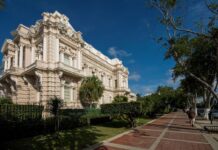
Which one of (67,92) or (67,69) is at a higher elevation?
(67,69)

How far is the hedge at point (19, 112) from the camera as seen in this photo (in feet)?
41.3

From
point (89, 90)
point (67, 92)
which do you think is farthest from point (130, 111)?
point (67, 92)

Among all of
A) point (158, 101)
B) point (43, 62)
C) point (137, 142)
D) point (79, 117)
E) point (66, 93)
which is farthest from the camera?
point (158, 101)

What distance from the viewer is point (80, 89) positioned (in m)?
29.8

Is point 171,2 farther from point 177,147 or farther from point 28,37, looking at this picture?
point 28,37

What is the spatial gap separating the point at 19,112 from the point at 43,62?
11915 mm

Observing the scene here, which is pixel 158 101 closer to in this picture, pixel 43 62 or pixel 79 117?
pixel 43 62

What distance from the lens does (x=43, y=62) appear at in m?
24.7

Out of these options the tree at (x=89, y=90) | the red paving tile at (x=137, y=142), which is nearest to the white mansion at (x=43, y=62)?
the tree at (x=89, y=90)

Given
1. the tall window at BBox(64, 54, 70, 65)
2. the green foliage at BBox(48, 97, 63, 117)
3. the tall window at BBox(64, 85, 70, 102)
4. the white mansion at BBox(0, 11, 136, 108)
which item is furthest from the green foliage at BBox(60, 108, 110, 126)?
the tall window at BBox(64, 54, 70, 65)

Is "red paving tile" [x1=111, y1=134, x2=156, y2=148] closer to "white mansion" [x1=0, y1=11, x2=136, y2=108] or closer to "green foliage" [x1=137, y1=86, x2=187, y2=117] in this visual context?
"green foliage" [x1=137, y1=86, x2=187, y2=117]

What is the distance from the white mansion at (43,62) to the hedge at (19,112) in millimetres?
9211

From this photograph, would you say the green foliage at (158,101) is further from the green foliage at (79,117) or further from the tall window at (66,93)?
the tall window at (66,93)

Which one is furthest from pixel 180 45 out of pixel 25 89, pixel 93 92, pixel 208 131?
pixel 25 89
